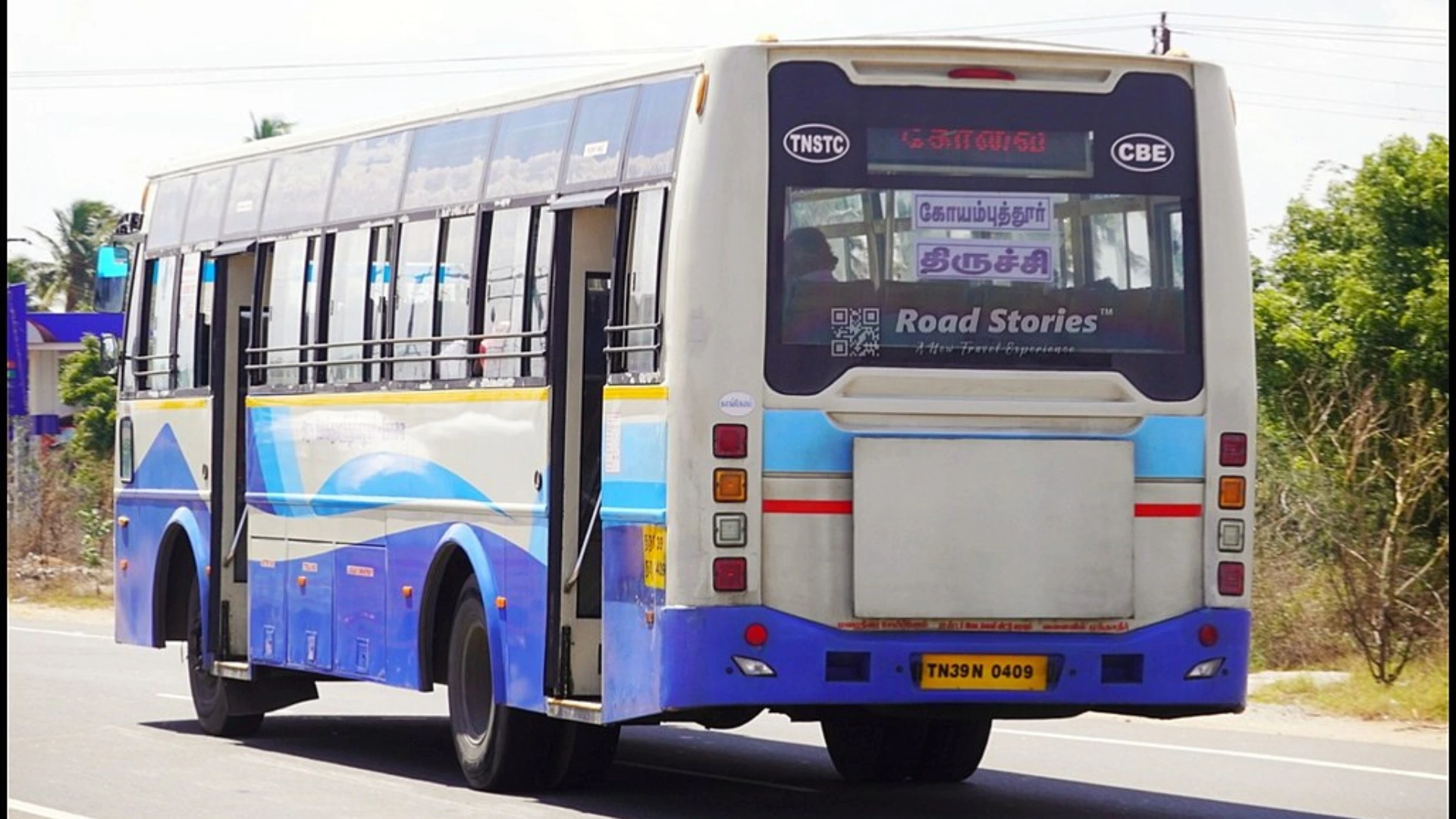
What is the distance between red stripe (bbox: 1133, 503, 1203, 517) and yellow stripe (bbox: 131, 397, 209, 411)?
6.80 m

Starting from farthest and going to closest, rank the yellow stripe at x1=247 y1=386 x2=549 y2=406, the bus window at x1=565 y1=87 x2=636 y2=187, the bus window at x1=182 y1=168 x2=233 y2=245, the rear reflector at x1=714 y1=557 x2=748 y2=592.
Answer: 1. the bus window at x1=182 y1=168 x2=233 y2=245
2. the yellow stripe at x1=247 y1=386 x2=549 y2=406
3. the bus window at x1=565 y1=87 x2=636 y2=187
4. the rear reflector at x1=714 y1=557 x2=748 y2=592

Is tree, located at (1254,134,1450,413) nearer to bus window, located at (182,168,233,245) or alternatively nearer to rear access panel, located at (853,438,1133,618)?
bus window, located at (182,168,233,245)

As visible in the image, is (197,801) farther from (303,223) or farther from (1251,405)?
(1251,405)

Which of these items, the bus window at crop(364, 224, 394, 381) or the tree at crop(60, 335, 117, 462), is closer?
the bus window at crop(364, 224, 394, 381)

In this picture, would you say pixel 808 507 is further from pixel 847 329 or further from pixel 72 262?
pixel 72 262

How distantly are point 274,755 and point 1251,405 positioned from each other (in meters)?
6.11

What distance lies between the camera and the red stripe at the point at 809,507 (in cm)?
1178

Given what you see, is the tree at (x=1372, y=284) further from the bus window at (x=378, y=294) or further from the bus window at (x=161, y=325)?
the bus window at (x=378, y=294)

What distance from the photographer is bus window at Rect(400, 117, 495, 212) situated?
14.2 meters

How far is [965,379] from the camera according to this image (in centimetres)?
1195

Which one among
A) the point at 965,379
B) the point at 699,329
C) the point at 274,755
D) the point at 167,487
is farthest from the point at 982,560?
the point at 167,487

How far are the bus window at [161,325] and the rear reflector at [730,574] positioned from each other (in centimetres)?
685

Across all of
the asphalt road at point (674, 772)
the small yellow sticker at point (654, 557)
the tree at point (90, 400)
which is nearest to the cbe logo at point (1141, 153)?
the small yellow sticker at point (654, 557)

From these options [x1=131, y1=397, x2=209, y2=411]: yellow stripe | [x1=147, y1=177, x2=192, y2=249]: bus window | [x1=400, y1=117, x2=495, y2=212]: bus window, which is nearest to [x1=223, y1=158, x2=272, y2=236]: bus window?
[x1=147, y1=177, x2=192, y2=249]: bus window
